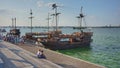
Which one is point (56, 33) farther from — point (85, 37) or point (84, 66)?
point (84, 66)

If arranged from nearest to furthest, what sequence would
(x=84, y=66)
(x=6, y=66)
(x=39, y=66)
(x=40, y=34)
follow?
1. (x=6, y=66)
2. (x=39, y=66)
3. (x=84, y=66)
4. (x=40, y=34)

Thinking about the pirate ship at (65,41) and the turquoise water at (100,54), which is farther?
the pirate ship at (65,41)

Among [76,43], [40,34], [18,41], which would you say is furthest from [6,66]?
[40,34]

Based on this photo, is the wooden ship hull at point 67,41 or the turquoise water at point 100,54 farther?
the wooden ship hull at point 67,41

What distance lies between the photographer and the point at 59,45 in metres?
47.7

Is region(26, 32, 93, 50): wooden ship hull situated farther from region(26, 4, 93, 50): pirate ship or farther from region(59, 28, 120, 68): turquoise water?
region(59, 28, 120, 68): turquoise water

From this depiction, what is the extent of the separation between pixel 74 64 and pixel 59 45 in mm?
28388

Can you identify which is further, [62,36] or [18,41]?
[62,36]

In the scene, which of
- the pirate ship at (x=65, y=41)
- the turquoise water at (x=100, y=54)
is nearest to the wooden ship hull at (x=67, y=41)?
the pirate ship at (x=65, y=41)

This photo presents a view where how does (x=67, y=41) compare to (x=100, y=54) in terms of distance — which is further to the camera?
(x=67, y=41)

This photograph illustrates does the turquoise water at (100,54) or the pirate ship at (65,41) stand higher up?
the pirate ship at (65,41)

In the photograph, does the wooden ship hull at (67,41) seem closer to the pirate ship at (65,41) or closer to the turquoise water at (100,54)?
the pirate ship at (65,41)

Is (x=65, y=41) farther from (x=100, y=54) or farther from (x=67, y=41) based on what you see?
(x=100, y=54)

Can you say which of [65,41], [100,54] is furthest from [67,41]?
[100,54]
